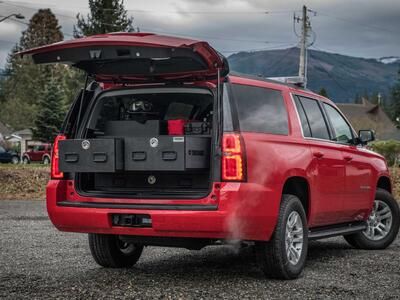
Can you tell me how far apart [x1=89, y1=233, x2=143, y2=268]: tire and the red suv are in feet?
0.04

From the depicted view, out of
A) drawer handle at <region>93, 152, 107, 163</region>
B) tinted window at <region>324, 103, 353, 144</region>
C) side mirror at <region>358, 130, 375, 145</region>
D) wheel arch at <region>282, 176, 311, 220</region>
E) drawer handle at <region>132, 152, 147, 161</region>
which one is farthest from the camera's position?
side mirror at <region>358, 130, 375, 145</region>

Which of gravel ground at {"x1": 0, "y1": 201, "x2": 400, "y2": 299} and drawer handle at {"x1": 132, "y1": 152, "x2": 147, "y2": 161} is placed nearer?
gravel ground at {"x1": 0, "y1": 201, "x2": 400, "y2": 299}

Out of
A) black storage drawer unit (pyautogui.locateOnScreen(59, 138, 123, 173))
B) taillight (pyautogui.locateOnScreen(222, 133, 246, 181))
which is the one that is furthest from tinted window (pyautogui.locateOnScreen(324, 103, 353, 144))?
black storage drawer unit (pyautogui.locateOnScreen(59, 138, 123, 173))

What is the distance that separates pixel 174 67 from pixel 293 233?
194cm

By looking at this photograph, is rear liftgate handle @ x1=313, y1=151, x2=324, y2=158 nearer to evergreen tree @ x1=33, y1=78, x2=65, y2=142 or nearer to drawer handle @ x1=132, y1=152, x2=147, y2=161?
drawer handle @ x1=132, y1=152, x2=147, y2=161

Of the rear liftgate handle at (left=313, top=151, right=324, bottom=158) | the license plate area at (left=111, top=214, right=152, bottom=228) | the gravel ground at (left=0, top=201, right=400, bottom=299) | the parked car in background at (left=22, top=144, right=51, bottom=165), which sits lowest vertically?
the parked car in background at (left=22, top=144, right=51, bottom=165)

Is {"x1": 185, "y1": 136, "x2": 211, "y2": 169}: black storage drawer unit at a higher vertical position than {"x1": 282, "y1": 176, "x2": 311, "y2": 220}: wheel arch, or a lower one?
higher

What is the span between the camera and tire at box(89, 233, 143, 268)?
718 centimetres

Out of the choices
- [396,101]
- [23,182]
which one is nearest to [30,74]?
[396,101]

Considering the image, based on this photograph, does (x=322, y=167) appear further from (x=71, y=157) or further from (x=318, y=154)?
(x=71, y=157)

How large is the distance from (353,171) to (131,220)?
3045 millimetres

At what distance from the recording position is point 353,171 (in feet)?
26.7

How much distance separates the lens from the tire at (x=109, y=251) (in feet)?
Answer: 23.6

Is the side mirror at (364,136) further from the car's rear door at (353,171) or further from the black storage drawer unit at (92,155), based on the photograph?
the black storage drawer unit at (92,155)
